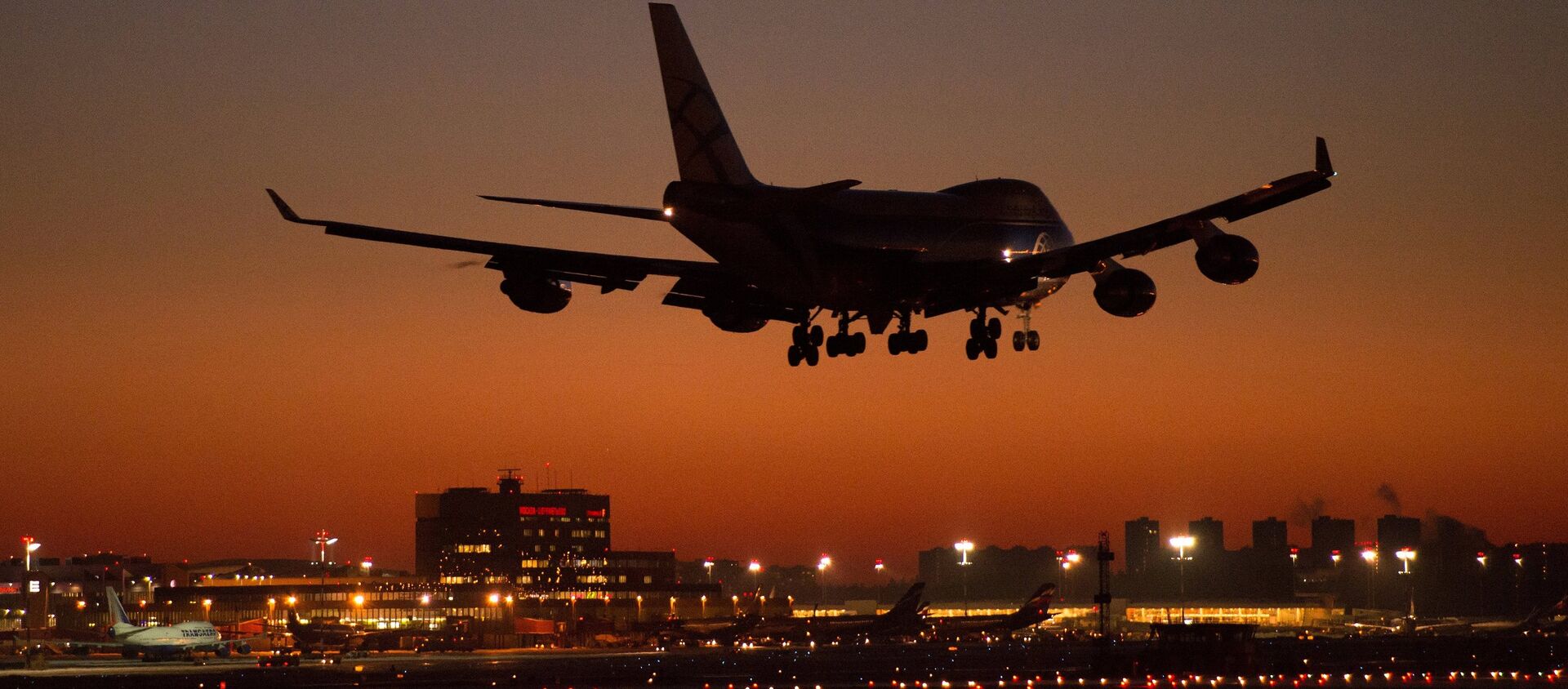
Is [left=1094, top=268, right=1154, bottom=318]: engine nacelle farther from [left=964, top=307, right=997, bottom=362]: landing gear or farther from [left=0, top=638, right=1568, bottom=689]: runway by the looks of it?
[left=0, top=638, right=1568, bottom=689]: runway

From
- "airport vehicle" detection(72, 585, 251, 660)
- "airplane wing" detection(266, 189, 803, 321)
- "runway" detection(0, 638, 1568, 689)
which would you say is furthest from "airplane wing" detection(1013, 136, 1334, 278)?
"airport vehicle" detection(72, 585, 251, 660)

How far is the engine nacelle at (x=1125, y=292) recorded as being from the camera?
180 feet

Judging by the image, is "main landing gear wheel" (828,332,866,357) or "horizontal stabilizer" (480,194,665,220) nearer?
"horizontal stabilizer" (480,194,665,220)

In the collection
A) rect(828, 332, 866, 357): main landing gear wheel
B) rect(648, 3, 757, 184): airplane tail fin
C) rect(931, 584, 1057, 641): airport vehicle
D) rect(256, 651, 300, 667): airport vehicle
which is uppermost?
rect(648, 3, 757, 184): airplane tail fin

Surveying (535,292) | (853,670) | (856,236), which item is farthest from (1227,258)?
(853,670)

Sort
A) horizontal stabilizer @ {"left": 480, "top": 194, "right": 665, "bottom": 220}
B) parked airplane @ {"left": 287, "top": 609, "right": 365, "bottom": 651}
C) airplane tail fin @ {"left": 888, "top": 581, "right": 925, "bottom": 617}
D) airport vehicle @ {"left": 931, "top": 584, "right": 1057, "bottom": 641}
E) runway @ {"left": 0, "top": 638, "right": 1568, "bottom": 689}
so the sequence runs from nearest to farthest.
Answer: horizontal stabilizer @ {"left": 480, "top": 194, "right": 665, "bottom": 220} → runway @ {"left": 0, "top": 638, "right": 1568, "bottom": 689} → parked airplane @ {"left": 287, "top": 609, "right": 365, "bottom": 651} → airplane tail fin @ {"left": 888, "top": 581, "right": 925, "bottom": 617} → airport vehicle @ {"left": 931, "top": 584, "right": 1057, "bottom": 641}

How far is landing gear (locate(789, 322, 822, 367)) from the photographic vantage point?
5653 cm

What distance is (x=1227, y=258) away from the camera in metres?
48.5

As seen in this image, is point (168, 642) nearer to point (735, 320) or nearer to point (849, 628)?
point (849, 628)

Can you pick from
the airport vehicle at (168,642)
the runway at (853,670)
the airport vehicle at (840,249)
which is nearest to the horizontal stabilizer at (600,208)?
the airport vehicle at (840,249)

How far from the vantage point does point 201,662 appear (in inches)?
4788

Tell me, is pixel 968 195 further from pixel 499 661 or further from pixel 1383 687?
pixel 499 661

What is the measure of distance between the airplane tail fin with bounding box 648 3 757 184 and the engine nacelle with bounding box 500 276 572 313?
6589 millimetres

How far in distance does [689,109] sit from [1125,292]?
15.7 metres
